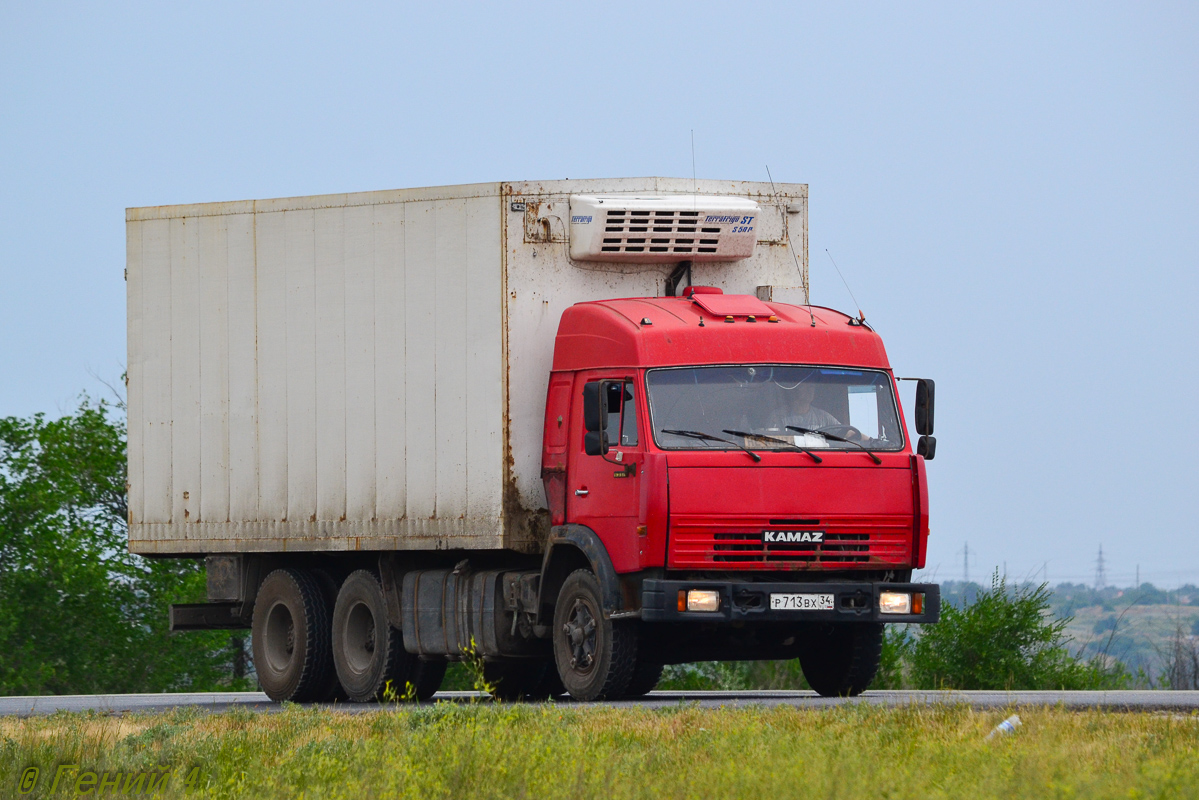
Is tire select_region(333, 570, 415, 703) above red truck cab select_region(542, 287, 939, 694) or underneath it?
underneath

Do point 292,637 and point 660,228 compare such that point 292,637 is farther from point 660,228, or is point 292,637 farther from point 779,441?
point 779,441

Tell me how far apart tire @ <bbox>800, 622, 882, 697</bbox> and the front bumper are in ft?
3.45

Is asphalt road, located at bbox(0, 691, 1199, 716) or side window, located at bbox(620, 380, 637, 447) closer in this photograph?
asphalt road, located at bbox(0, 691, 1199, 716)

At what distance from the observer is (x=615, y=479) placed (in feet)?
50.1

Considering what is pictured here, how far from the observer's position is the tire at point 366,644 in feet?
59.2

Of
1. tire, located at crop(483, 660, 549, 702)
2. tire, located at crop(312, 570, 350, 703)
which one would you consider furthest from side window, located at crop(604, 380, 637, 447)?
tire, located at crop(312, 570, 350, 703)

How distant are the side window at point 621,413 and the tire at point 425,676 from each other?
12.6 ft

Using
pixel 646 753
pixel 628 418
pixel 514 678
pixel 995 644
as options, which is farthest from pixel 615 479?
pixel 995 644

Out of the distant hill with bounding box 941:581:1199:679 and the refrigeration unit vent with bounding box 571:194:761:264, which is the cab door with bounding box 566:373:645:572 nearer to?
the refrigeration unit vent with bounding box 571:194:761:264

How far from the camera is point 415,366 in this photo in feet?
56.8

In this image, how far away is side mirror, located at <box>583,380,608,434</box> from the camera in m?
15.3

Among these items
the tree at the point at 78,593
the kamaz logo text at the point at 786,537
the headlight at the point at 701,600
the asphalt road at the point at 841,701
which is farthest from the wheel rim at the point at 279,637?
the tree at the point at 78,593

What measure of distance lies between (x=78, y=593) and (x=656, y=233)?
27565mm

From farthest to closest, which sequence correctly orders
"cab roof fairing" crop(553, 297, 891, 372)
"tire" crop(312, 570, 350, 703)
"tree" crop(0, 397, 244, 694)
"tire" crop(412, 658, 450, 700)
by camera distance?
"tree" crop(0, 397, 244, 694) → "tire" crop(312, 570, 350, 703) → "tire" crop(412, 658, 450, 700) → "cab roof fairing" crop(553, 297, 891, 372)
